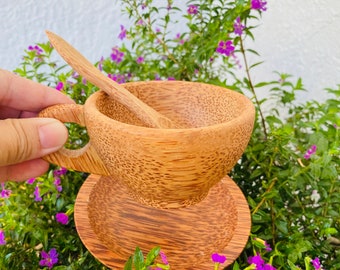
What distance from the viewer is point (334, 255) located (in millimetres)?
532

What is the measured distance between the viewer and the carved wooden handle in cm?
43

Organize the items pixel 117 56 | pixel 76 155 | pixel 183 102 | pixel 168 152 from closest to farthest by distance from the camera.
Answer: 1. pixel 168 152
2. pixel 76 155
3. pixel 183 102
4. pixel 117 56

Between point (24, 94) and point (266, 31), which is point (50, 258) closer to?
point (24, 94)

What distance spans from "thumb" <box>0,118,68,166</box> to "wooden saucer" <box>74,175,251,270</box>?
95 millimetres

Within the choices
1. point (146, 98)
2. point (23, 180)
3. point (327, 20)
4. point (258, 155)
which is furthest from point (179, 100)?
point (327, 20)

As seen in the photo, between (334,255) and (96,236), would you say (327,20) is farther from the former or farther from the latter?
(96,236)

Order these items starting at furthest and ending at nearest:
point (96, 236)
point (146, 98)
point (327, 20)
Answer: point (327, 20), point (146, 98), point (96, 236)

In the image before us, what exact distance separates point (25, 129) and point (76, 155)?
0.23 feet

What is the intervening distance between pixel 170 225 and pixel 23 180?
27 centimetres

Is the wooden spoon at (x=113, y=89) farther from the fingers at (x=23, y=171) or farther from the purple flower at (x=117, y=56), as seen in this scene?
the purple flower at (x=117, y=56)

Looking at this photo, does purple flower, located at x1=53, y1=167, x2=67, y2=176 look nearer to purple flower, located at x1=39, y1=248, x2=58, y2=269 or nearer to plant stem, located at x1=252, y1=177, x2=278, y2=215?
purple flower, located at x1=39, y1=248, x2=58, y2=269

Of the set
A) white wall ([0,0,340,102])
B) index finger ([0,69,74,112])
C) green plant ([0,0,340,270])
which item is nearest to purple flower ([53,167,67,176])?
green plant ([0,0,340,270])

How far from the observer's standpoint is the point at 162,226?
18.1 inches

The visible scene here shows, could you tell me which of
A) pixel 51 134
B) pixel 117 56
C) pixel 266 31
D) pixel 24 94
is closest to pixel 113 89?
pixel 51 134
